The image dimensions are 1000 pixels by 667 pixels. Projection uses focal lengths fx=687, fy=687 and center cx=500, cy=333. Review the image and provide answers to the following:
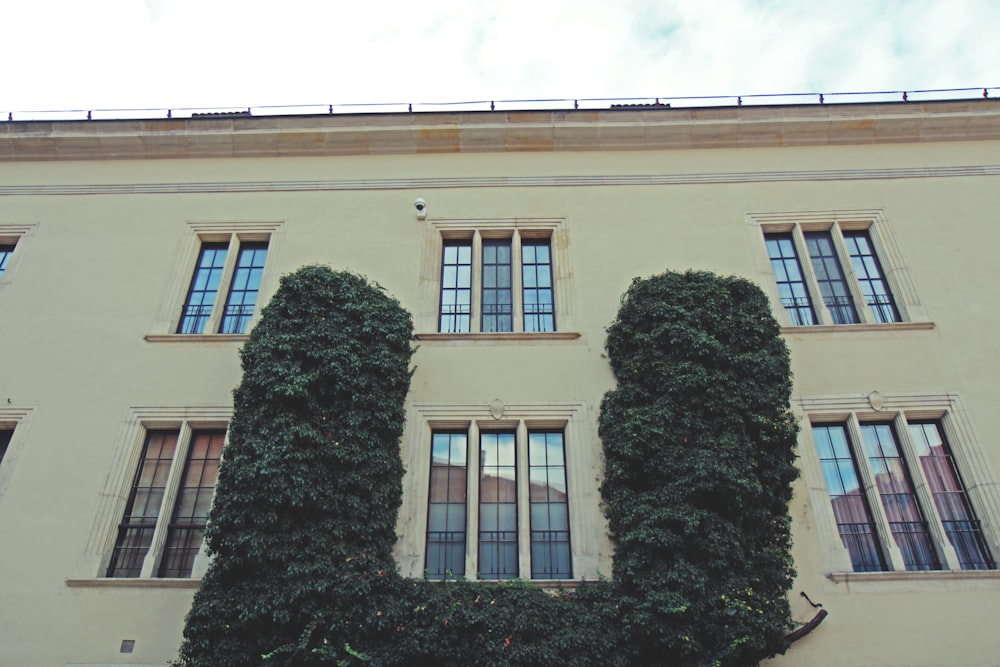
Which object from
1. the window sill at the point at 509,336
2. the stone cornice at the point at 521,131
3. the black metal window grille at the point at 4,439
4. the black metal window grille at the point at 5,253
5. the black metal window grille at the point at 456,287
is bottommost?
the black metal window grille at the point at 4,439

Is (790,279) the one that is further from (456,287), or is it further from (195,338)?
(195,338)

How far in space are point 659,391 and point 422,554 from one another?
4324 millimetres

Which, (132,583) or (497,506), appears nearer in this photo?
(132,583)

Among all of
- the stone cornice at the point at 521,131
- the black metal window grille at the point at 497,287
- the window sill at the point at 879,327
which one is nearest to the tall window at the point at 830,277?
the window sill at the point at 879,327

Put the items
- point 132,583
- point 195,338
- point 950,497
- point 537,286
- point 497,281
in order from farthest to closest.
Answer: 1. point 497,281
2. point 537,286
3. point 195,338
4. point 950,497
5. point 132,583

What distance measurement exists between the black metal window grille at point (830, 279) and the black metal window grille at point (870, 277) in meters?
0.28

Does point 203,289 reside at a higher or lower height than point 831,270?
lower

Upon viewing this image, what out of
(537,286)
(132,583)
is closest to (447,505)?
(537,286)

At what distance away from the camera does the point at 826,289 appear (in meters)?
12.8

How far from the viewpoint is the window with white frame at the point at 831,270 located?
12.4 m

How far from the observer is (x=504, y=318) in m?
12.5

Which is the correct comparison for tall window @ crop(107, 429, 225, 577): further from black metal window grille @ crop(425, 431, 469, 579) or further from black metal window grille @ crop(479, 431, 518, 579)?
black metal window grille @ crop(479, 431, 518, 579)

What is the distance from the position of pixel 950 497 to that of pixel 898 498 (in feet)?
2.55

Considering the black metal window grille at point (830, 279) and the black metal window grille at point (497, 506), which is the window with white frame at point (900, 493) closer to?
the black metal window grille at point (830, 279)
